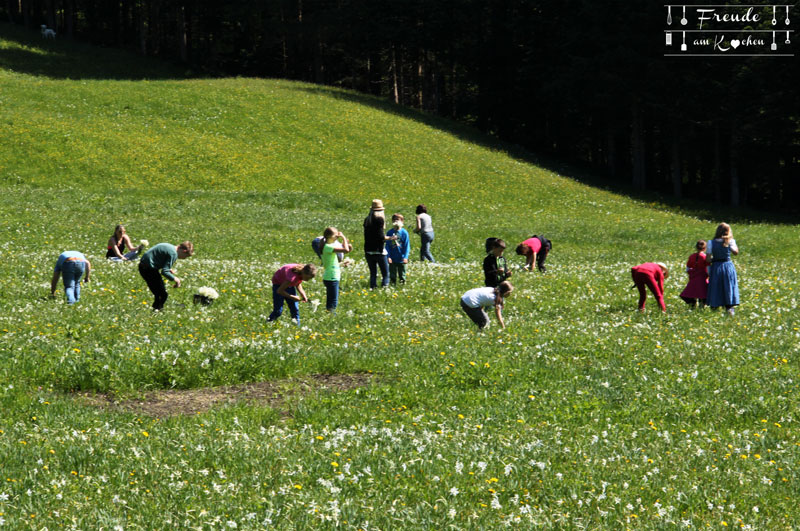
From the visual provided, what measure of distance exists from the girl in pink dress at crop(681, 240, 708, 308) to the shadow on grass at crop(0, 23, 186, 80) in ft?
190

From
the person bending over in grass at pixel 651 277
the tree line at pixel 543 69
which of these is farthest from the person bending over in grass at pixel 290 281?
the tree line at pixel 543 69

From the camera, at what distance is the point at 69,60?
67875mm

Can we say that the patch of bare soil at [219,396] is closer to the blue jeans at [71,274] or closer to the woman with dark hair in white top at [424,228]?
the blue jeans at [71,274]

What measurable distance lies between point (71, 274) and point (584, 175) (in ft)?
164

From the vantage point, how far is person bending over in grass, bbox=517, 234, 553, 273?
20.7 meters

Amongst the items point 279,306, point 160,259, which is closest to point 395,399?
point 279,306

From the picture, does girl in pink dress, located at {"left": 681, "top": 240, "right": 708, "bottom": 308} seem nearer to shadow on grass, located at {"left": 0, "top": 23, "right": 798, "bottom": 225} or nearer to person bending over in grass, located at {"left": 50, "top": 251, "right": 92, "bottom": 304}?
person bending over in grass, located at {"left": 50, "top": 251, "right": 92, "bottom": 304}

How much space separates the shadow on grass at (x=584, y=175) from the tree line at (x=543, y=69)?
11.6ft

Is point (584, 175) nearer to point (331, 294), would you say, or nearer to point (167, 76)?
point (167, 76)

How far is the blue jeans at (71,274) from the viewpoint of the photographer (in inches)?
629

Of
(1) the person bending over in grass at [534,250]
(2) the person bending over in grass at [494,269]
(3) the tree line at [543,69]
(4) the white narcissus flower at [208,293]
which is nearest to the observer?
(2) the person bending over in grass at [494,269]

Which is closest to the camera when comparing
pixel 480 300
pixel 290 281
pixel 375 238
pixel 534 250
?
pixel 290 281

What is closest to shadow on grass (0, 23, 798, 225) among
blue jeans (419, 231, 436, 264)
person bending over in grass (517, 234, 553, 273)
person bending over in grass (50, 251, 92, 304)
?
person bending over in grass (517, 234, 553, 273)

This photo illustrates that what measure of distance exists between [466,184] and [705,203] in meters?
19.6
